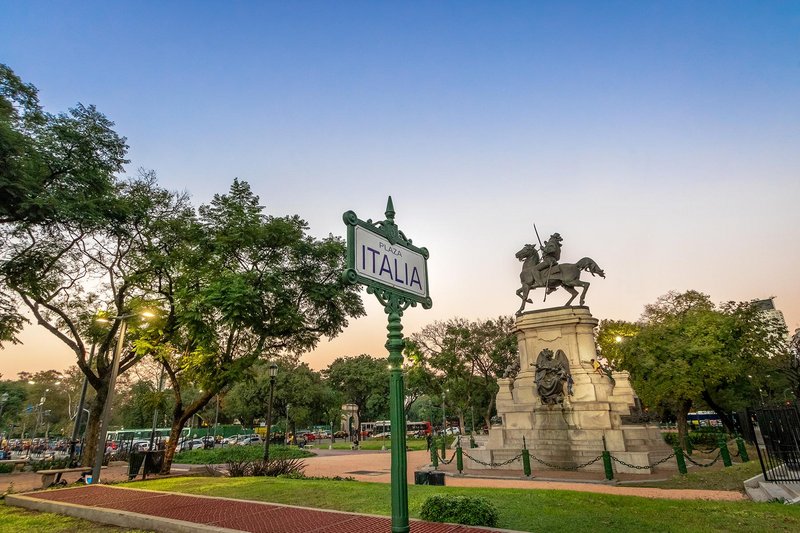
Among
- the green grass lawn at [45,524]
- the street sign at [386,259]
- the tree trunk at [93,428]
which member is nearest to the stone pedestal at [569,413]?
the green grass lawn at [45,524]

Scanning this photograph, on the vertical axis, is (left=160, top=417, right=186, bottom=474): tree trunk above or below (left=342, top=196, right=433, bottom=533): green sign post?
below

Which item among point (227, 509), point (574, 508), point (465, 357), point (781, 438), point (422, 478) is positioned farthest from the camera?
point (465, 357)

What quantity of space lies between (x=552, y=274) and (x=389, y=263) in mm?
19854

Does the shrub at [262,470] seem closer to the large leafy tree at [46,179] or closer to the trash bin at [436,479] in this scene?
the trash bin at [436,479]

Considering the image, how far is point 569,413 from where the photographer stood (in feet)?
59.3

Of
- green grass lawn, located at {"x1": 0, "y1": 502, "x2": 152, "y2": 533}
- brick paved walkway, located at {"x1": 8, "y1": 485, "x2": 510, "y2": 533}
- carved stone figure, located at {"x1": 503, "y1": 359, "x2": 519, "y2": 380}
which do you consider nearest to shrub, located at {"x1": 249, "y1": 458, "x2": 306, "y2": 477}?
brick paved walkway, located at {"x1": 8, "y1": 485, "x2": 510, "y2": 533}

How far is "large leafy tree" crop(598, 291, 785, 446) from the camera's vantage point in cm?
2891

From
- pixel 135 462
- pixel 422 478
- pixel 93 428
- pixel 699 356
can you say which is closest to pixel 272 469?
pixel 135 462

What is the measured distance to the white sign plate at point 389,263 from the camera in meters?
3.52

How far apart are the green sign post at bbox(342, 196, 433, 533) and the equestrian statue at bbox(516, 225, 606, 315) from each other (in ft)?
61.3

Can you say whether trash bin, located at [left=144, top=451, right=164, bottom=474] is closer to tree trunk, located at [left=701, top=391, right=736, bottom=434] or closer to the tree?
tree trunk, located at [left=701, top=391, right=736, bottom=434]

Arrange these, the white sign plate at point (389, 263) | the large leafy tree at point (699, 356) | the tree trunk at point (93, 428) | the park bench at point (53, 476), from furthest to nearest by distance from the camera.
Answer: the large leafy tree at point (699, 356) → the tree trunk at point (93, 428) → the park bench at point (53, 476) → the white sign plate at point (389, 263)

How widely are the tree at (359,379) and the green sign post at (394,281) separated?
63.8m

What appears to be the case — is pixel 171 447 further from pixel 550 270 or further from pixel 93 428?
pixel 550 270
